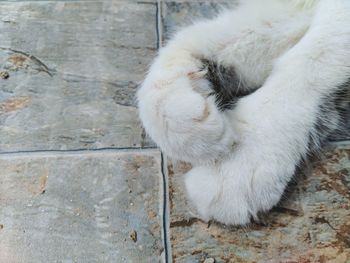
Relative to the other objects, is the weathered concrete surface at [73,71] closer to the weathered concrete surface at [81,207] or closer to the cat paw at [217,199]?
the weathered concrete surface at [81,207]

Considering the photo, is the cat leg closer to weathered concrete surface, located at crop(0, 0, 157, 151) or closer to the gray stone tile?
weathered concrete surface, located at crop(0, 0, 157, 151)

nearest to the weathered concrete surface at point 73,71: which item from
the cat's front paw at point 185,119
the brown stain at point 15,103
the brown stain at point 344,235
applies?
the brown stain at point 15,103

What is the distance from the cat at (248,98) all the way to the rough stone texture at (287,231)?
0.09 feet

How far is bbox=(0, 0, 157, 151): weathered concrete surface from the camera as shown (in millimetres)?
1074

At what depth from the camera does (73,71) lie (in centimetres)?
120

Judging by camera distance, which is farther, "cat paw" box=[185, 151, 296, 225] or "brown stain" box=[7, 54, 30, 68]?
"brown stain" box=[7, 54, 30, 68]

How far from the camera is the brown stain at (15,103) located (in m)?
1.12

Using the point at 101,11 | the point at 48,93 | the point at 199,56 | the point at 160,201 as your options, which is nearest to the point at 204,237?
the point at 160,201

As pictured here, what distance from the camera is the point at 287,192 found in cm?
95

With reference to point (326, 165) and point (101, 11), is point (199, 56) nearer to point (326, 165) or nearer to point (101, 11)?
point (326, 165)

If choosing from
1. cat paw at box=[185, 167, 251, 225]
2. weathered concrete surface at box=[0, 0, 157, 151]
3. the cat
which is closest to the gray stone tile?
weathered concrete surface at box=[0, 0, 157, 151]

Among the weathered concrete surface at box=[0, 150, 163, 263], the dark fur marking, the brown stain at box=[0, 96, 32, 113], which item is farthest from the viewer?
the brown stain at box=[0, 96, 32, 113]

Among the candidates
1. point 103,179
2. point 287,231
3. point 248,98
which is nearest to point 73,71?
point 103,179

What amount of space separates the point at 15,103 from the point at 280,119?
0.55 meters
